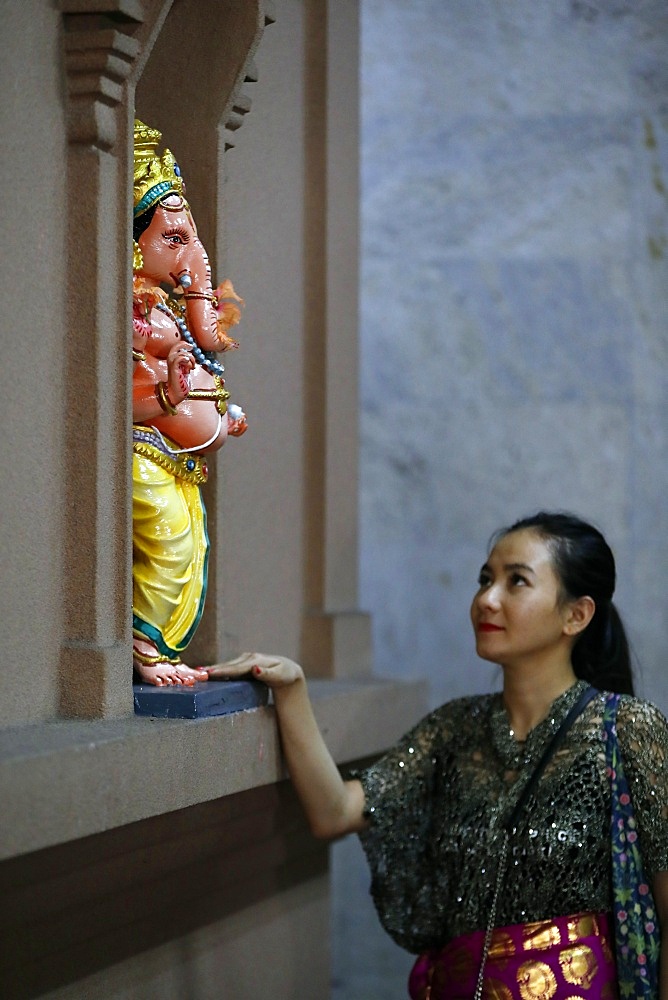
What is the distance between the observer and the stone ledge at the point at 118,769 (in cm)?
188

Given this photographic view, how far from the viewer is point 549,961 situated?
8.05ft

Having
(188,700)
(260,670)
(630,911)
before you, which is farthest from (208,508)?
(630,911)

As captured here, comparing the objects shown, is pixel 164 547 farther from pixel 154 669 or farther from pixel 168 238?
pixel 168 238

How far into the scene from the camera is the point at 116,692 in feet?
7.24

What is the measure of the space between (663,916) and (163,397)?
1.32 m

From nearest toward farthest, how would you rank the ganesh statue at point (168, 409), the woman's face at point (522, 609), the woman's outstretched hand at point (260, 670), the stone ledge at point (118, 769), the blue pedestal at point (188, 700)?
the stone ledge at point (118, 769) < the blue pedestal at point (188, 700) < the ganesh statue at point (168, 409) < the woman's outstretched hand at point (260, 670) < the woman's face at point (522, 609)

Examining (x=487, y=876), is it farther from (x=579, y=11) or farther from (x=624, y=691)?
(x=579, y=11)

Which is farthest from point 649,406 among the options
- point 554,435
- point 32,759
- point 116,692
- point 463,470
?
point 32,759

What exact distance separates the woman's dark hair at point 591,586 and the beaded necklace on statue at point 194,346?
712mm

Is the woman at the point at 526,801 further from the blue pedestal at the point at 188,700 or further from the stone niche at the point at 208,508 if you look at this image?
the stone niche at the point at 208,508

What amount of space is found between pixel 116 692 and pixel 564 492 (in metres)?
2.46

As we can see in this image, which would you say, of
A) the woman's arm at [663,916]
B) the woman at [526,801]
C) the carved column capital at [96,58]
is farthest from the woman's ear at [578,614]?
the carved column capital at [96,58]

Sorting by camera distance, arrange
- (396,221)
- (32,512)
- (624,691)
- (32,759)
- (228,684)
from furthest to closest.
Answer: (396,221), (624,691), (228,684), (32,512), (32,759)

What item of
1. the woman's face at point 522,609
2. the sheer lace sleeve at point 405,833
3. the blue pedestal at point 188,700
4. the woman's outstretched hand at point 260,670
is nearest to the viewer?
the blue pedestal at point 188,700
